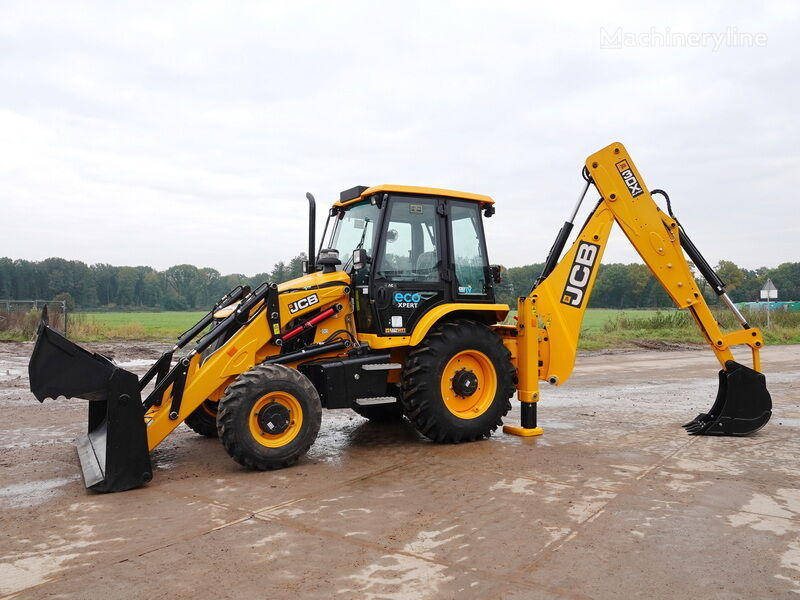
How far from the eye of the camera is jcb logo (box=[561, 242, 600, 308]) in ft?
24.2

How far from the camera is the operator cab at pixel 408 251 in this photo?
6645mm

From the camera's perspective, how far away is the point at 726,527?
4207mm

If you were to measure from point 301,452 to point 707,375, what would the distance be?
36.9ft

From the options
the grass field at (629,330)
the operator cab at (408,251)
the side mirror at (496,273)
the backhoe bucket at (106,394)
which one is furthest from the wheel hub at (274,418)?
the grass field at (629,330)

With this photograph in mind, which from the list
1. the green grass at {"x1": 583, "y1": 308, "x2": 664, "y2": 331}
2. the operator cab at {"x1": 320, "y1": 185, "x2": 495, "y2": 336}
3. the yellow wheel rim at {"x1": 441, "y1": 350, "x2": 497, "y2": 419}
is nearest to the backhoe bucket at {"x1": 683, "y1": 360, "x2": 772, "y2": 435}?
the yellow wheel rim at {"x1": 441, "y1": 350, "x2": 497, "y2": 419}

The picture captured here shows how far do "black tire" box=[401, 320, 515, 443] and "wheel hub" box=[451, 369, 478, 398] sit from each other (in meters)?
0.03

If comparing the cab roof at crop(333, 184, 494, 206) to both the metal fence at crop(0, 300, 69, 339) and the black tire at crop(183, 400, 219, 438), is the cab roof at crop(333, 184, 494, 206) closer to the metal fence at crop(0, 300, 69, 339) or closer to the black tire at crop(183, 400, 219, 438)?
the black tire at crop(183, 400, 219, 438)

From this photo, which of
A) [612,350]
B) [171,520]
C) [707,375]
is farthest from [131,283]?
[171,520]

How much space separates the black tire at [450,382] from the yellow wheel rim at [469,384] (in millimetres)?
13

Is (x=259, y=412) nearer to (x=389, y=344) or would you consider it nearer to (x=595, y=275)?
(x=389, y=344)

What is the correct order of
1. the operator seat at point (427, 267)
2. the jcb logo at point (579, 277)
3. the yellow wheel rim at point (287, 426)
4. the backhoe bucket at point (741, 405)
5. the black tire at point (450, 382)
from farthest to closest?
1. the jcb logo at point (579, 277)
2. the backhoe bucket at point (741, 405)
3. the operator seat at point (427, 267)
4. the black tire at point (450, 382)
5. the yellow wheel rim at point (287, 426)

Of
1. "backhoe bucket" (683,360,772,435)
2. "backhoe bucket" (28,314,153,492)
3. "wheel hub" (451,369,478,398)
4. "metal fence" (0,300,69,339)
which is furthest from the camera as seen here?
"metal fence" (0,300,69,339)

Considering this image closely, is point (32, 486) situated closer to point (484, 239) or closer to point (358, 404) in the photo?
point (358, 404)

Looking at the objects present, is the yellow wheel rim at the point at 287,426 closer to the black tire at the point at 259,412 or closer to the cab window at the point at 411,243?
the black tire at the point at 259,412
